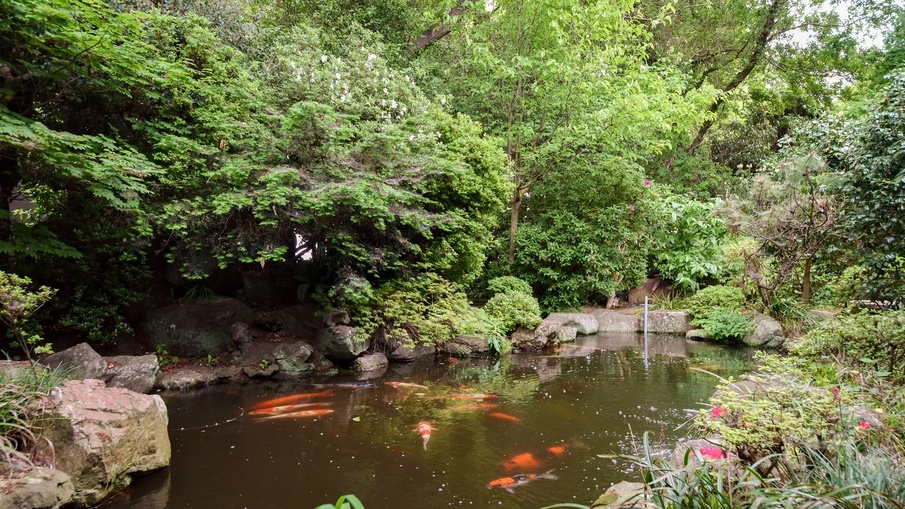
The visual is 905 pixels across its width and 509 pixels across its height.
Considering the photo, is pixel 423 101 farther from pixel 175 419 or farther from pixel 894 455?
pixel 894 455

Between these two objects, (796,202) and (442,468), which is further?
(796,202)

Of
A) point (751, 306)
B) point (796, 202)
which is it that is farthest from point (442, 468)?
point (751, 306)

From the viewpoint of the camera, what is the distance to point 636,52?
11320 millimetres

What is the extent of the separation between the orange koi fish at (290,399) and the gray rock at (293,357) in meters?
1.02

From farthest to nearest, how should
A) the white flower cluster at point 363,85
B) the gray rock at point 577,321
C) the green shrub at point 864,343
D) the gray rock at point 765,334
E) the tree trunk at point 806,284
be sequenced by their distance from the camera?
the gray rock at point 577,321 → the gray rock at point 765,334 → the tree trunk at point 806,284 → the white flower cluster at point 363,85 → the green shrub at point 864,343

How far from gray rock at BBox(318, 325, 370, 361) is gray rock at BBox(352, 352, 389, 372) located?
4.3 inches

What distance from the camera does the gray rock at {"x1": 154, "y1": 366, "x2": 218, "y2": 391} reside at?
21.8ft

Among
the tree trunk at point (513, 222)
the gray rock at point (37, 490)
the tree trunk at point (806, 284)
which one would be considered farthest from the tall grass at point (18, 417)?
the tree trunk at point (806, 284)

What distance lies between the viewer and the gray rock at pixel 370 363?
25.7 feet

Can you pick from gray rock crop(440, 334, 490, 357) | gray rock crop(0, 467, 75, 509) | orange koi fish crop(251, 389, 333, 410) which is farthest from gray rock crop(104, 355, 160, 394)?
gray rock crop(440, 334, 490, 357)

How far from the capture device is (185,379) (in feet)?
22.3

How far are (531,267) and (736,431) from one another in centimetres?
903

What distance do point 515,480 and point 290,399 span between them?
3.31 metres

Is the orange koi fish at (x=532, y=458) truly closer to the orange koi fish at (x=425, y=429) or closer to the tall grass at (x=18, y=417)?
the orange koi fish at (x=425, y=429)
